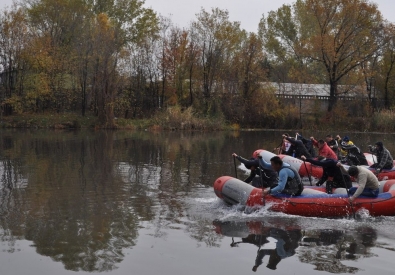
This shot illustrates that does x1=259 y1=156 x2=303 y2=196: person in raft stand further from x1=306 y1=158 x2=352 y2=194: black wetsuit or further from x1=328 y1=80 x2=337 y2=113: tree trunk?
x1=328 y1=80 x2=337 y2=113: tree trunk

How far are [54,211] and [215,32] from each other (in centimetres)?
3828

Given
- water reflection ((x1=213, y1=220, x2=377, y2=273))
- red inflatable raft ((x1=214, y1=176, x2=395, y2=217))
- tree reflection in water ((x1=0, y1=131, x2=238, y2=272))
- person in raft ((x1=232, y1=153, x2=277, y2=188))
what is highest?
person in raft ((x1=232, y1=153, x2=277, y2=188))

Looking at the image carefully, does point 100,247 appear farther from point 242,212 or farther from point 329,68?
point 329,68

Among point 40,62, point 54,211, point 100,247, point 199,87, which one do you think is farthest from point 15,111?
point 100,247

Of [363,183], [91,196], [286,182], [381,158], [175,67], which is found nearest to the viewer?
[363,183]

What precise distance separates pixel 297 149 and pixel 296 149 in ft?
0.22

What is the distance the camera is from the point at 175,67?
48281 millimetres

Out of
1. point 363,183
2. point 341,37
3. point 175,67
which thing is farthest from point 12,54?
point 363,183

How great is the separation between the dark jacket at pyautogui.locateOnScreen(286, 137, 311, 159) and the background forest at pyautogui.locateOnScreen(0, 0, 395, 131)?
80.9ft

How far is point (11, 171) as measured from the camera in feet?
58.3

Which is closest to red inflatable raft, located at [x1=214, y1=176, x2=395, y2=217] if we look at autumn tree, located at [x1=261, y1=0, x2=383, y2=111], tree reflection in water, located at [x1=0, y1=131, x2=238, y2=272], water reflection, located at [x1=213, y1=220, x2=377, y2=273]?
water reflection, located at [x1=213, y1=220, x2=377, y2=273]

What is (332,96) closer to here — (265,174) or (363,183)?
(265,174)

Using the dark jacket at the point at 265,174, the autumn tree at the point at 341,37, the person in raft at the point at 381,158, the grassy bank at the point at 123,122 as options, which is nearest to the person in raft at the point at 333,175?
the dark jacket at the point at 265,174

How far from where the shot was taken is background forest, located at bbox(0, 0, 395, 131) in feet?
144
